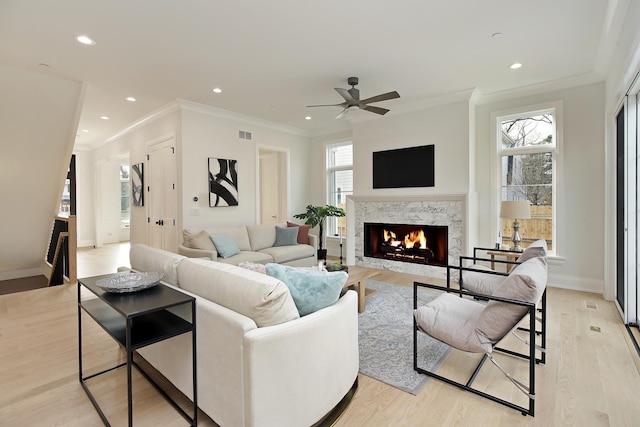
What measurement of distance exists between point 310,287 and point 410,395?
1025 mm

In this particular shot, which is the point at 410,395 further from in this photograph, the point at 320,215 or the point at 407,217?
the point at 320,215

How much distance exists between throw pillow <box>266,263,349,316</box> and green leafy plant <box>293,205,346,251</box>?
462 cm

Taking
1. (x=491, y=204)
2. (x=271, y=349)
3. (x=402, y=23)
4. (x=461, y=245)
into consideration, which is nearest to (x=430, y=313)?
(x=271, y=349)

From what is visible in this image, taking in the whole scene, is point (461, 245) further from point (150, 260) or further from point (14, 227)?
point (14, 227)

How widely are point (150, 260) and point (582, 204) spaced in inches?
207

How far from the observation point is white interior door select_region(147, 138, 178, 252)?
5277 millimetres

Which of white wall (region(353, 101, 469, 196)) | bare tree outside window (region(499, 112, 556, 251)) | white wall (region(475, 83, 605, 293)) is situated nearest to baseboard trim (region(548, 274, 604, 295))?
white wall (region(475, 83, 605, 293))

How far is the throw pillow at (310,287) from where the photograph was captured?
1.79m

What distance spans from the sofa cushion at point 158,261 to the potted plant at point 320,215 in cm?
415

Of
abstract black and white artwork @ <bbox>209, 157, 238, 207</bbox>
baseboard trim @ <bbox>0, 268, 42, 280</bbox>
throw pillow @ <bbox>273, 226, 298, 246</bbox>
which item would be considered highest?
abstract black and white artwork @ <bbox>209, 157, 238, 207</bbox>

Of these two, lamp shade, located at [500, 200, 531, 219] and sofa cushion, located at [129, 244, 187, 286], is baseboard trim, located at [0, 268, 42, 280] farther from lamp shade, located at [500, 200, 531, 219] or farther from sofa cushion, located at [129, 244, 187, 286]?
lamp shade, located at [500, 200, 531, 219]

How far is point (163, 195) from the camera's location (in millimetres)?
5559

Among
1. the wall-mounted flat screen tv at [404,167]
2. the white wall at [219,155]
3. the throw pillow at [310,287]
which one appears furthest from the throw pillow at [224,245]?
the throw pillow at [310,287]

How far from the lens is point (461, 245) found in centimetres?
486
